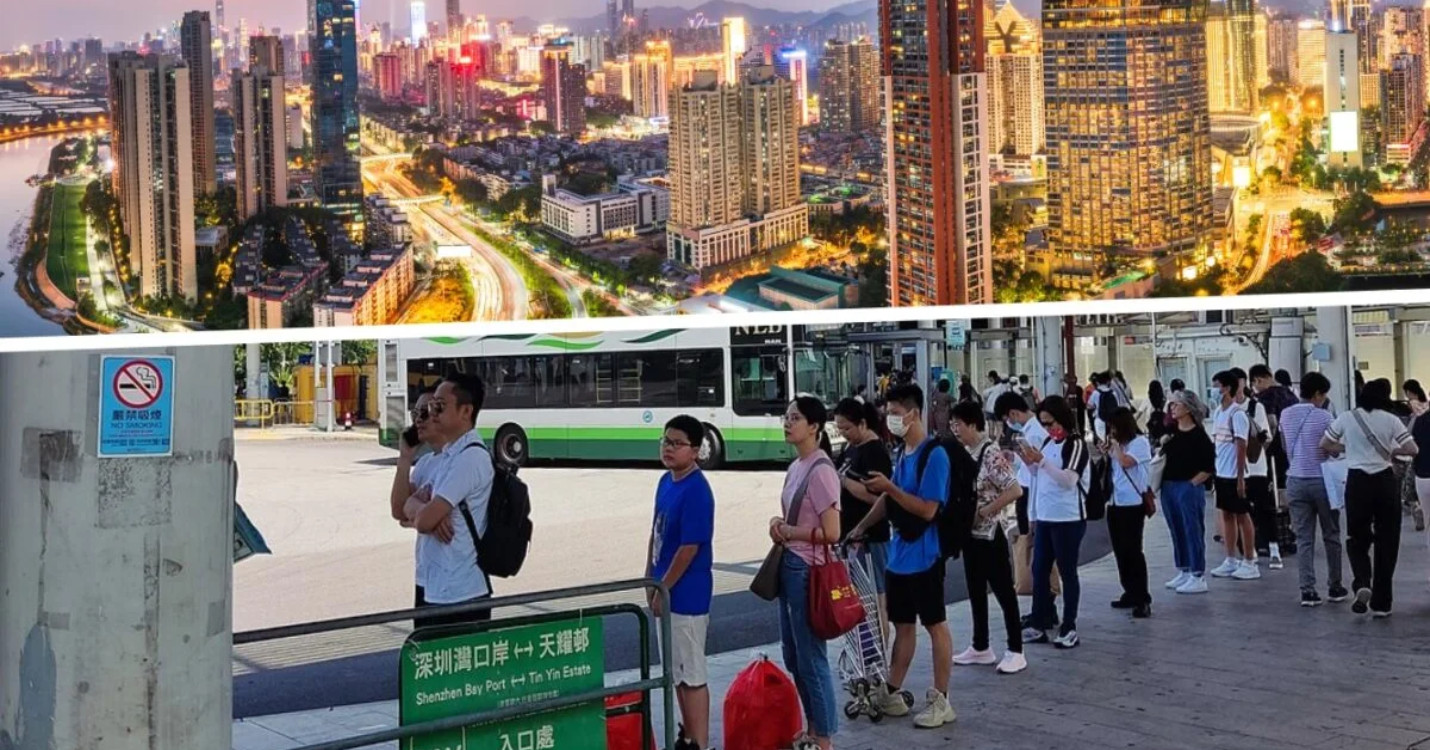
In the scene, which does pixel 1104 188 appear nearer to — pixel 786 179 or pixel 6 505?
pixel 786 179

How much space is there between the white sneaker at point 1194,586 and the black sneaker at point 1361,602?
4.64ft

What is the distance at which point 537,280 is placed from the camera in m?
3.47

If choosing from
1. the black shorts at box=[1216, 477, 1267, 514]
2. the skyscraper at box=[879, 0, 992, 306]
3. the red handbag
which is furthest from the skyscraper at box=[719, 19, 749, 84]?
the black shorts at box=[1216, 477, 1267, 514]

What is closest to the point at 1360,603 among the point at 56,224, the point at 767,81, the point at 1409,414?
the point at 1409,414

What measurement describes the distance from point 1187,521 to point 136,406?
842 cm

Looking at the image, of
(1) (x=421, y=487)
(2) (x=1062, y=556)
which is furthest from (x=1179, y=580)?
(1) (x=421, y=487)

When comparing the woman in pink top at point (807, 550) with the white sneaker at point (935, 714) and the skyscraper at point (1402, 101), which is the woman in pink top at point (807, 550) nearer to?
the white sneaker at point (935, 714)

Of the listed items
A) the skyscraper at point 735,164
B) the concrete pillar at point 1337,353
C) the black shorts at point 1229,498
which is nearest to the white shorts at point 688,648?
the skyscraper at point 735,164

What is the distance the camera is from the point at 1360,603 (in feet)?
32.0

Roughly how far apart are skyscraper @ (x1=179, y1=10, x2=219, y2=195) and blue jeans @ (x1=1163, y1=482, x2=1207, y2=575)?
862cm

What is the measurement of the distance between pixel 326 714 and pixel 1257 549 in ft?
27.2

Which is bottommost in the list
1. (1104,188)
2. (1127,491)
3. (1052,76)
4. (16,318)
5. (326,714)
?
(326,714)

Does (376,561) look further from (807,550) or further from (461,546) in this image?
(461,546)

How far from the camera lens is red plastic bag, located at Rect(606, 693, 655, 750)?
5.79m
